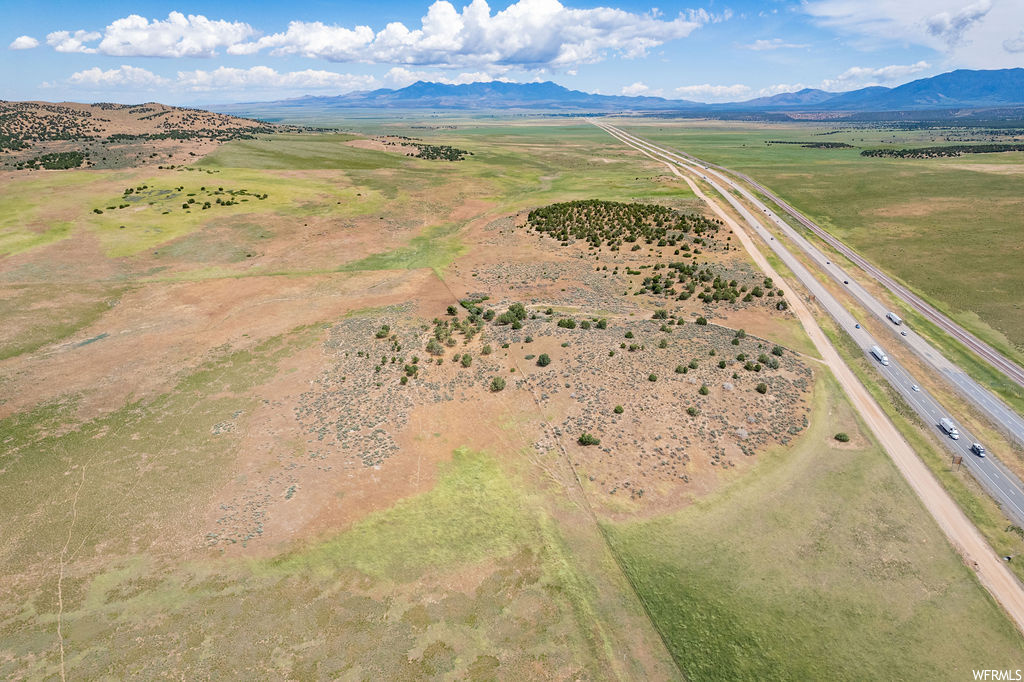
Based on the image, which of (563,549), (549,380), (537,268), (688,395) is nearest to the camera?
(563,549)

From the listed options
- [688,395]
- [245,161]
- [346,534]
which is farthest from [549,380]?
[245,161]

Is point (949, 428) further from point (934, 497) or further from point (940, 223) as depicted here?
point (940, 223)

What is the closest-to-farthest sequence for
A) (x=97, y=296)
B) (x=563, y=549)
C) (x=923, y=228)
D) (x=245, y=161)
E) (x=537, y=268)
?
(x=563, y=549)
(x=97, y=296)
(x=537, y=268)
(x=923, y=228)
(x=245, y=161)

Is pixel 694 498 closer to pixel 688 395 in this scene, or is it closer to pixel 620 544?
pixel 620 544

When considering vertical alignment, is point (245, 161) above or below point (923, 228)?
above

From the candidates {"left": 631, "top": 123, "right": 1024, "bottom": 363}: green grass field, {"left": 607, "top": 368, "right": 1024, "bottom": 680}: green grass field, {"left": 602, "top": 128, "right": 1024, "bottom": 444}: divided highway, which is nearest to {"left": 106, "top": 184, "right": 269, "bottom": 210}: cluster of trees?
{"left": 607, "top": 368, "right": 1024, "bottom": 680}: green grass field

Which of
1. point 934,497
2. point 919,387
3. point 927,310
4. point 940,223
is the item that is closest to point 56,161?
point 934,497

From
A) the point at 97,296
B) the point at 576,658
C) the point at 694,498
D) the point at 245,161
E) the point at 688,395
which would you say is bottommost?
the point at 576,658
